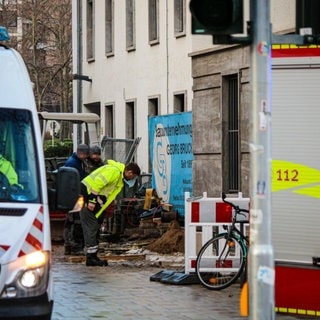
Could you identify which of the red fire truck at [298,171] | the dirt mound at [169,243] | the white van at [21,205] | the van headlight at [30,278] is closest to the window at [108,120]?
the dirt mound at [169,243]

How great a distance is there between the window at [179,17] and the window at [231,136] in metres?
10.3

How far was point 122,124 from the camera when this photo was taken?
3588cm

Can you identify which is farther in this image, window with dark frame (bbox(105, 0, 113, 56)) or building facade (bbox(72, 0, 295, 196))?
window with dark frame (bbox(105, 0, 113, 56))

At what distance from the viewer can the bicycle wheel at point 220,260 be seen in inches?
585

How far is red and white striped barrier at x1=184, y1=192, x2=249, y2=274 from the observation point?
15125mm

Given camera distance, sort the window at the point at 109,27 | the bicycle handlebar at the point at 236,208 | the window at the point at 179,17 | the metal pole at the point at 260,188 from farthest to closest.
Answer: the window at the point at 109,27 → the window at the point at 179,17 → the bicycle handlebar at the point at 236,208 → the metal pole at the point at 260,188

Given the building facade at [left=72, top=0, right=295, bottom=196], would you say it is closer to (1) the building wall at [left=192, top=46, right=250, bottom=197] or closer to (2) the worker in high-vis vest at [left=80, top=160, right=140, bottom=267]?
(1) the building wall at [left=192, top=46, right=250, bottom=197]

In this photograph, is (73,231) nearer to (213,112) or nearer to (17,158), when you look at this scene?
(213,112)

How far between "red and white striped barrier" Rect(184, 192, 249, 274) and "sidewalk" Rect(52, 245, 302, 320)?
511 mm

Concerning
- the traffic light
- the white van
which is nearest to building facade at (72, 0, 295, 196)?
the white van

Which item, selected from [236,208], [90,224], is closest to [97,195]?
[90,224]

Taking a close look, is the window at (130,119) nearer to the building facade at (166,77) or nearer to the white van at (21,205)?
the building facade at (166,77)

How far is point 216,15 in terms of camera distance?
8.20 metres

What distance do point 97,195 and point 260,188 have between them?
9618mm
